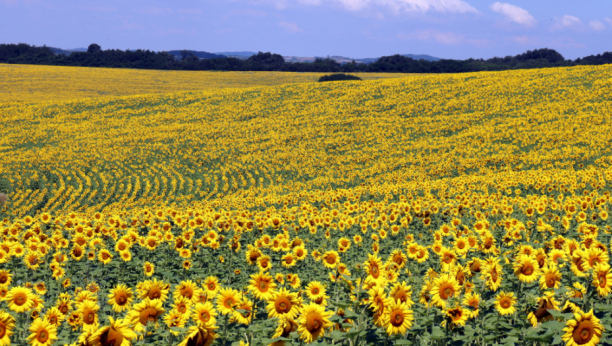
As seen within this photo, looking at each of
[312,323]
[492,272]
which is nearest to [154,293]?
[312,323]

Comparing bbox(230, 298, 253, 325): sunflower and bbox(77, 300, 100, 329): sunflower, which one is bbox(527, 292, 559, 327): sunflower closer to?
bbox(230, 298, 253, 325): sunflower

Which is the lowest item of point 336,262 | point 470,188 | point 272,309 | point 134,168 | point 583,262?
point 134,168

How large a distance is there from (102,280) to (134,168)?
975 inches

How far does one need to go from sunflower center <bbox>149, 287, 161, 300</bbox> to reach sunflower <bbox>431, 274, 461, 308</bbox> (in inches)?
94.0

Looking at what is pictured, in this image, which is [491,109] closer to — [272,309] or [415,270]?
[415,270]

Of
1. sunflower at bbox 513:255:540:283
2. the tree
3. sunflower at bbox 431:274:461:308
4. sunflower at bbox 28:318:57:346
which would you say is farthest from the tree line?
sunflower at bbox 28:318:57:346

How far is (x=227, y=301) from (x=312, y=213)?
295 inches

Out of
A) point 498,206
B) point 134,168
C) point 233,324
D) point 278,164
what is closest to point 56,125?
point 134,168

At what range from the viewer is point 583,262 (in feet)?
12.4

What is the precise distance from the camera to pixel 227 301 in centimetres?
382

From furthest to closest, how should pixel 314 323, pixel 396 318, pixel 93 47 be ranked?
pixel 93 47 < pixel 396 318 < pixel 314 323

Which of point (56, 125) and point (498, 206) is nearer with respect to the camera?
point (498, 206)

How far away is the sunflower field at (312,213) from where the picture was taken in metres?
3.74

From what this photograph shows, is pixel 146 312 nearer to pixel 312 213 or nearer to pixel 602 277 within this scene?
pixel 602 277
